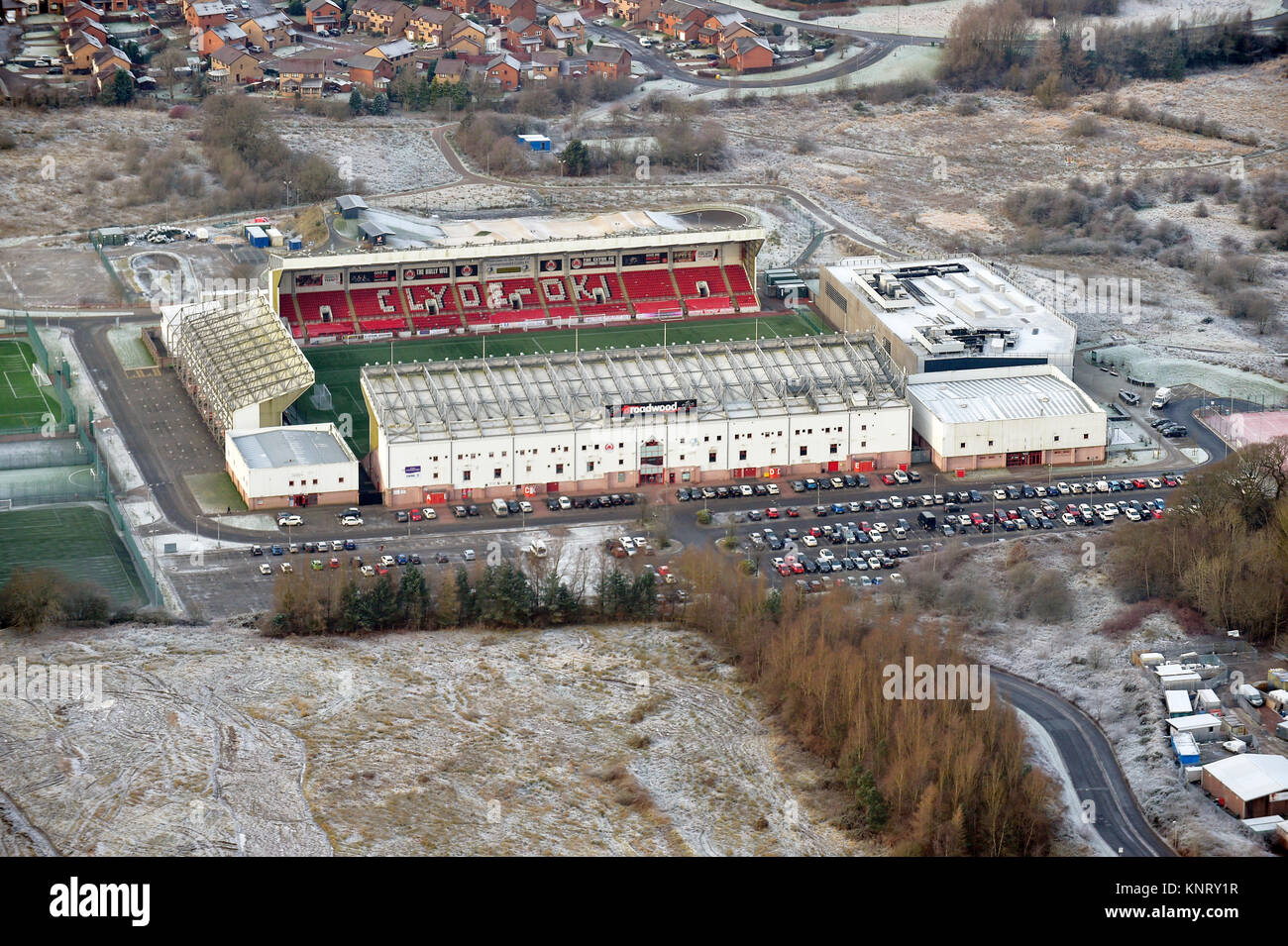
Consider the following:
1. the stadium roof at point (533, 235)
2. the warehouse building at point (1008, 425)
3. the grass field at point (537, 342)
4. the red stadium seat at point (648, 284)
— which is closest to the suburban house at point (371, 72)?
the stadium roof at point (533, 235)

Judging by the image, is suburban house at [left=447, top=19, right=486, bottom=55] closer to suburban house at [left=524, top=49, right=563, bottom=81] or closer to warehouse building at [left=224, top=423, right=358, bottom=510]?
suburban house at [left=524, top=49, right=563, bottom=81]

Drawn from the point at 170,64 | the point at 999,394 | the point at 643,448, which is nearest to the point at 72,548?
the point at 643,448

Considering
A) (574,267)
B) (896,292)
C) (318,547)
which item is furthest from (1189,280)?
(318,547)

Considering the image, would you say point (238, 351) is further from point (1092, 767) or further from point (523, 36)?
point (523, 36)

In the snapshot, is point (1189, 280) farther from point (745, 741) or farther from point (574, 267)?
point (745, 741)

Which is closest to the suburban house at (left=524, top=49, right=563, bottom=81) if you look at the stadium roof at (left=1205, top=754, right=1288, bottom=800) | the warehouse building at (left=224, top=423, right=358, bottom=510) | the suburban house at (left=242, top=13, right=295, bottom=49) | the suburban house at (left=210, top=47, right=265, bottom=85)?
the suburban house at (left=242, top=13, right=295, bottom=49)

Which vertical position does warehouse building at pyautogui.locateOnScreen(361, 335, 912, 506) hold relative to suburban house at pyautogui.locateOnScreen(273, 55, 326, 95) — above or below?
below
